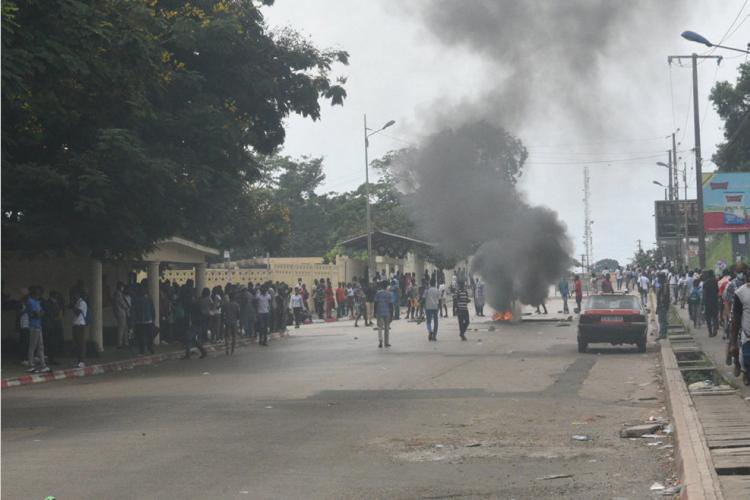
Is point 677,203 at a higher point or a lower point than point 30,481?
higher

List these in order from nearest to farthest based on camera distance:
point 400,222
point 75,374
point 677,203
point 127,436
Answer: point 127,436 → point 75,374 → point 677,203 → point 400,222

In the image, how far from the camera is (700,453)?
27.2ft

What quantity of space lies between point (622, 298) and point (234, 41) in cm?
1057

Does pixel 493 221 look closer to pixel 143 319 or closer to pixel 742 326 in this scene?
pixel 143 319

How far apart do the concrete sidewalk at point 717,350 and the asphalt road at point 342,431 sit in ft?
3.62

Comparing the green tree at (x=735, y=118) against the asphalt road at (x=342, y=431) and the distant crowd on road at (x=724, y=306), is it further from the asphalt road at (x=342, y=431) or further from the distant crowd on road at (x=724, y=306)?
the asphalt road at (x=342, y=431)

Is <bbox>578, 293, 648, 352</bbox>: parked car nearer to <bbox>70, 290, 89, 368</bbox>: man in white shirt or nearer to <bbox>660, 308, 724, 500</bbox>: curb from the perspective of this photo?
<bbox>660, 308, 724, 500</bbox>: curb

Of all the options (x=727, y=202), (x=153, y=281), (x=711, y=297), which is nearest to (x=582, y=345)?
(x=711, y=297)

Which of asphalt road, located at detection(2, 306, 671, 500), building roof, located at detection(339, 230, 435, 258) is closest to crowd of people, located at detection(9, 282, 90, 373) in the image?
asphalt road, located at detection(2, 306, 671, 500)

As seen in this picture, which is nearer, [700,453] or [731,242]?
[700,453]

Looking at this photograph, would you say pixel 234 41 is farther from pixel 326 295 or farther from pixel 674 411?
pixel 326 295

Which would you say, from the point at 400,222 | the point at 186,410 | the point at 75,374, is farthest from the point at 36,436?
the point at 400,222

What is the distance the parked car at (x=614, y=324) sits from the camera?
72.1ft

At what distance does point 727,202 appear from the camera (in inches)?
1977
